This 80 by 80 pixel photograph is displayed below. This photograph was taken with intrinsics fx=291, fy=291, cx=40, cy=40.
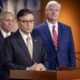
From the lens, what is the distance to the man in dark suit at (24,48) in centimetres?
256

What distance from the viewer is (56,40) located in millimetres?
3688

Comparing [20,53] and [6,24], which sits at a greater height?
[6,24]

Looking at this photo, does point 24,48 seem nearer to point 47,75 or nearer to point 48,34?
point 47,75

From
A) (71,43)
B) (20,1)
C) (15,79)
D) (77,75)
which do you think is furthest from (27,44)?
(20,1)

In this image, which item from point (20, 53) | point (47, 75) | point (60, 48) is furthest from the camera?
point (60, 48)

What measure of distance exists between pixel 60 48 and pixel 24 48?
1114mm

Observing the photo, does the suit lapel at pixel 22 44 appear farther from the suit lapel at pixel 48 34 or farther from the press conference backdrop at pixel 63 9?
the press conference backdrop at pixel 63 9

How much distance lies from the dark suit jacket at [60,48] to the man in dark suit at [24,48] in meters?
0.88

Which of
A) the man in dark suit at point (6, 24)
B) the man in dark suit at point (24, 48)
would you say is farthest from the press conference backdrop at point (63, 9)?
the man in dark suit at point (24, 48)

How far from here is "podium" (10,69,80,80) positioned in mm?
1597

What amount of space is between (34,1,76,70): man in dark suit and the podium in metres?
1.81

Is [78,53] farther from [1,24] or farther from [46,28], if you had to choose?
[1,24]

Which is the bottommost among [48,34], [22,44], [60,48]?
[60,48]

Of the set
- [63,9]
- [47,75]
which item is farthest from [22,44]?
[63,9]
